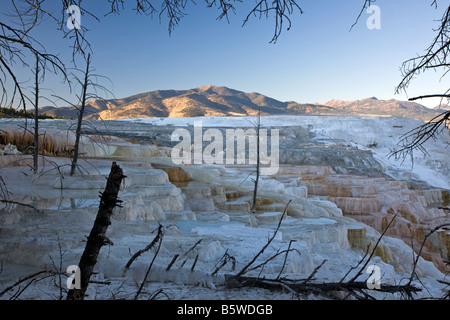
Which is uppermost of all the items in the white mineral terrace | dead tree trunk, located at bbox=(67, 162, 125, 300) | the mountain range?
the mountain range

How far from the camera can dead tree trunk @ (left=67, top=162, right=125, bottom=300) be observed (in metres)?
1.72

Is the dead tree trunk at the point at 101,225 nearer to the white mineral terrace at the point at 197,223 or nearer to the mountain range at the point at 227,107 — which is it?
the white mineral terrace at the point at 197,223

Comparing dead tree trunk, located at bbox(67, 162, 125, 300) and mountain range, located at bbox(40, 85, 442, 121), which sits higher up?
mountain range, located at bbox(40, 85, 442, 121)

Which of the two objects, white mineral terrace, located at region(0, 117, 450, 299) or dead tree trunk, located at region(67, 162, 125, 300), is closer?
dead tree trunk, located at region(67, 162, 125, 300)

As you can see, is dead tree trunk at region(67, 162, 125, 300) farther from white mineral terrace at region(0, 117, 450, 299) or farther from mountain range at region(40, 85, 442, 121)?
mountain range at region(40, 85, 442, 121)

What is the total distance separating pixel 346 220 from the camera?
12.6 meters

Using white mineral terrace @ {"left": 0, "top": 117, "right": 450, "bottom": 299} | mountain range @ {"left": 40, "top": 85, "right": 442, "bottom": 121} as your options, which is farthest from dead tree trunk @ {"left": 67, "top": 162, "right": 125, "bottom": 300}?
mountain range @ {"left": 40, "top": 85, "right": 442, "bottom": 121}

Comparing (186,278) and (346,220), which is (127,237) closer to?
(186,278)

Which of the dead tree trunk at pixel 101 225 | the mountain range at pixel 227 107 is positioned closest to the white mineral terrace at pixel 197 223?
the dead tree trunk at pixel 101 225

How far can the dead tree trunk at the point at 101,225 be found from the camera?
172cm

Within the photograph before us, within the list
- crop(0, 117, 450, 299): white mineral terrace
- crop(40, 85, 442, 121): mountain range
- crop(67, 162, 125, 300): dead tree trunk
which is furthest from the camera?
crop(40, 85, 442, 121): mountain range
